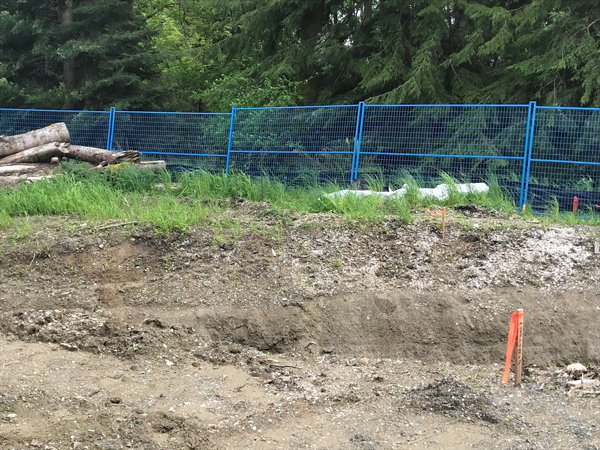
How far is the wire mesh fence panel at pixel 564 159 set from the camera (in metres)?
8.18

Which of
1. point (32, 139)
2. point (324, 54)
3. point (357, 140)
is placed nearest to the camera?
point (357, 140)

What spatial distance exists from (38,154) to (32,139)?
21.2 inches

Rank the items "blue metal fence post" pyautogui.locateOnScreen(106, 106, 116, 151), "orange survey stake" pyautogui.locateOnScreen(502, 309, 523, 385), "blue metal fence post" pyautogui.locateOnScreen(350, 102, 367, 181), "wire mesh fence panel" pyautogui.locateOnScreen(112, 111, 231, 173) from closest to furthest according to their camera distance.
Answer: "orange survey stake" pyautogui.locateOnScreen(502, 309, 523, 385)
"blue metal fence post" pyautogui.locateOnScreen(350, 102, 367, 181)
"wire mesh fence panel" pyautogui.locateOnScreen(112, 111, 231, 173)
"blue metal fence post" pyautogui.locateOnScreen(106, 106, 116, 151)

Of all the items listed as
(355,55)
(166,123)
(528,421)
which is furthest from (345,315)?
(355,55)

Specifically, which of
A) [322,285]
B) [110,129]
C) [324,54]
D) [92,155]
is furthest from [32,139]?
[322,285]

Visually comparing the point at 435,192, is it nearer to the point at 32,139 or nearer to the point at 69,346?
the point at 69,346

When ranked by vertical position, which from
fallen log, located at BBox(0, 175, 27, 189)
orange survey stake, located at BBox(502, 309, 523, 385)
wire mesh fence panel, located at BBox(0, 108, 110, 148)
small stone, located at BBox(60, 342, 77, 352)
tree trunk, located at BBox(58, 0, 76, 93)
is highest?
tree trunk, located at BBox(58, 0, 76, 93)

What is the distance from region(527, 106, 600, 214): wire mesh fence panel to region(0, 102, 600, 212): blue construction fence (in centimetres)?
1

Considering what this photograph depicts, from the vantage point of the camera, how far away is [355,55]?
41.4 ft

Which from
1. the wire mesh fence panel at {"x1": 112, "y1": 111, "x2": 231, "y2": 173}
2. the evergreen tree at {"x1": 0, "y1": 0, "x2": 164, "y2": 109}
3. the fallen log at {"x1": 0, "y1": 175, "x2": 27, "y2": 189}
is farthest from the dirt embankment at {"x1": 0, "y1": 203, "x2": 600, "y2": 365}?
the evergreen tree at {"x1": 0, "y1": 0, "x2": 164, "y2": 109}

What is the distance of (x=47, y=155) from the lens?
9.82 metres

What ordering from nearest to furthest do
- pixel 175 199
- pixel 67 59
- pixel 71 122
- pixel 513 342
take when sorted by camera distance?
1. pixel 513 342
2. pixel 175 199
3. pixel 71 122
4. pixel 67 59

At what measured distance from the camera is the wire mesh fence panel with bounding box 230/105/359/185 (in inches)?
368

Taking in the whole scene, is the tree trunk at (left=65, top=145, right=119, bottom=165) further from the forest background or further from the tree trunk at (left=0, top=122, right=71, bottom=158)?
the forest background
